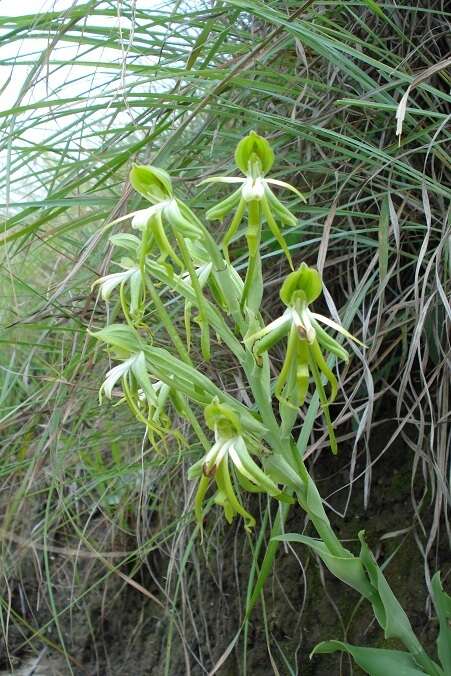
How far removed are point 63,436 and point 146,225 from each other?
101 centimetres

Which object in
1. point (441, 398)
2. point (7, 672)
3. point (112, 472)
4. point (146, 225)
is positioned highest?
point (146, 225)

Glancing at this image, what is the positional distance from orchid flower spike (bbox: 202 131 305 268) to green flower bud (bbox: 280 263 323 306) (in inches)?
1.0

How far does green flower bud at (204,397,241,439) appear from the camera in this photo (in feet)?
2.41

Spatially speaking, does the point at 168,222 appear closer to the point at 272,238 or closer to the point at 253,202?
the point at 253,202

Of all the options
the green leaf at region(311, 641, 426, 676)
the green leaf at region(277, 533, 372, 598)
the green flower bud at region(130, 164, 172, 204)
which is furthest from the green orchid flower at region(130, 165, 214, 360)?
the green leaf at region(311, 641, 426, 676)

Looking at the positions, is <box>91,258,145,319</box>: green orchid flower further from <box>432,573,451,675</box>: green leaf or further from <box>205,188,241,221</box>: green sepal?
<box>432,573,451,675</box>: green leaf

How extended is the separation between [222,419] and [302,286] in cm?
15

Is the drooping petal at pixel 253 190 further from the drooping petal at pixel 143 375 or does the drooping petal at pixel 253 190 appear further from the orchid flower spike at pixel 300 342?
the drooping petal at pixel 143 375

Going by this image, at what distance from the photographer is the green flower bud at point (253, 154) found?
0.79m

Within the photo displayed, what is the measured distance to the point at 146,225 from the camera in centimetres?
77

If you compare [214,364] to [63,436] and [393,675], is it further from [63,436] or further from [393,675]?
[393,675]

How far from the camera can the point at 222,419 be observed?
74 cm

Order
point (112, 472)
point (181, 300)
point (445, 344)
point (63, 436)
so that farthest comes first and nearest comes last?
point (63, 436) < point (112, 472) < point (181, 300) < point (445, 344)

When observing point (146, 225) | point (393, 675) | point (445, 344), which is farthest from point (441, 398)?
point (146, 225)
